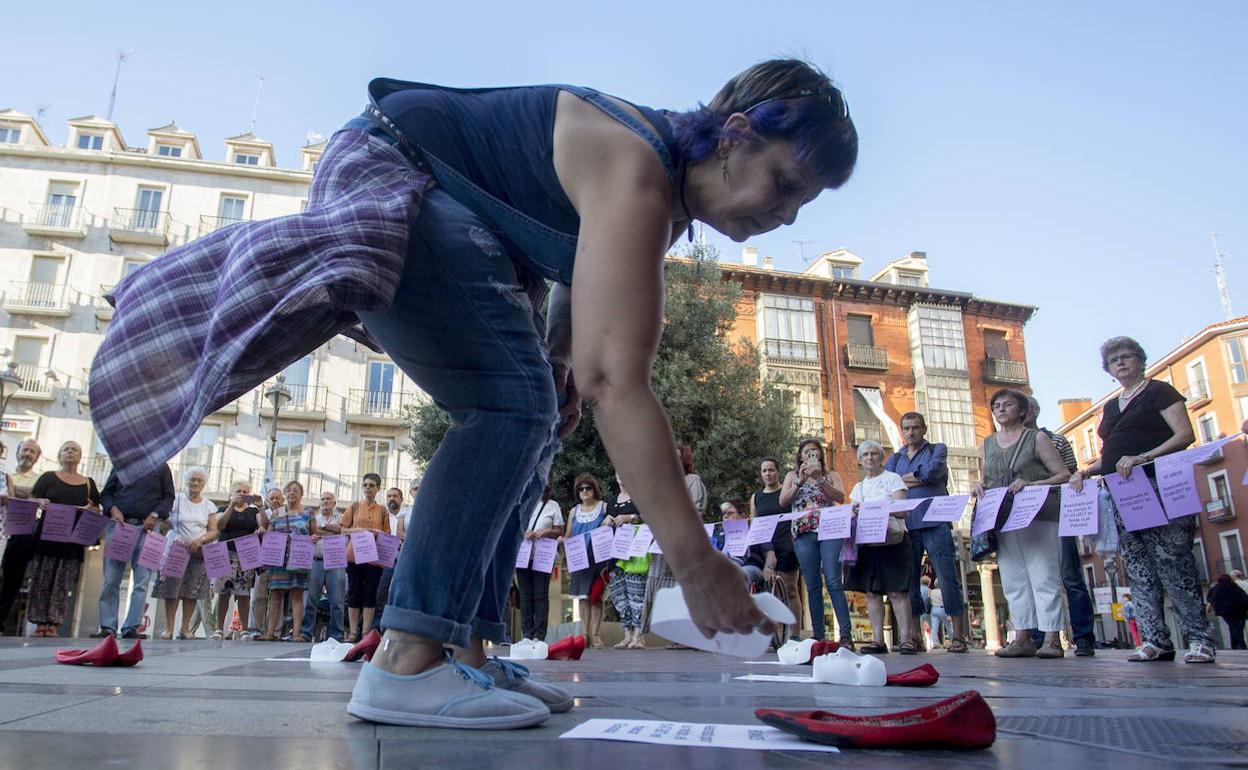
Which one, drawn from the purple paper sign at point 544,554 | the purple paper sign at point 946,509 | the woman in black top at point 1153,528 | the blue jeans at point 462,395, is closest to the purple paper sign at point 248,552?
the purple paper sign at point 544,554

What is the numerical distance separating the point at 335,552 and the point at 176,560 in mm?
1469

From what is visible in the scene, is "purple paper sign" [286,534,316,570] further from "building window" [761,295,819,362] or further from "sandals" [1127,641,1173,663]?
"building window" [761,295,819,362]

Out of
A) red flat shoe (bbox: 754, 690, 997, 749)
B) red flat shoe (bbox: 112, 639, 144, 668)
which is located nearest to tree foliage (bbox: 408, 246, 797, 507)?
red flat shoe (bbox: 112, 639, 144, 668)

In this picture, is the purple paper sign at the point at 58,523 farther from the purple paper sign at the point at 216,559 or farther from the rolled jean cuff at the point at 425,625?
the rolled jean cuff at the point at 425,625

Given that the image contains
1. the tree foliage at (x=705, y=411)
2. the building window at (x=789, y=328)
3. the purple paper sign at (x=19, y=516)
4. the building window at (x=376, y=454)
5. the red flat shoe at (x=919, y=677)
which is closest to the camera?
the red flat shoe at (x=919, y=677)

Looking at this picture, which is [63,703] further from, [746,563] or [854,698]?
[746,563]

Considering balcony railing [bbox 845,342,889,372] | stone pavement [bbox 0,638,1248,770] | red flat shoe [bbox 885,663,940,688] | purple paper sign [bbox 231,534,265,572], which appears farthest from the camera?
balcony railing [bbox 845,342,889,372]

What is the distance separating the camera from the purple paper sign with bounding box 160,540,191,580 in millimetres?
8250

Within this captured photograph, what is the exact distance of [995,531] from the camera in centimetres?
605

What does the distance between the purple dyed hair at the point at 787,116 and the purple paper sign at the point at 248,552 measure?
835cm

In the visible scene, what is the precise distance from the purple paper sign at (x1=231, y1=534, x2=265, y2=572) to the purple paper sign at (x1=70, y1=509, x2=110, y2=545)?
126 cm

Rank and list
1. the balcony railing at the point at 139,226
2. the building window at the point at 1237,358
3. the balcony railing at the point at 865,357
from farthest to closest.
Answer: the building window at the point at 1237,358 < the balcony railing at the point at 865,357 < the balcony railing at the point at 139,226

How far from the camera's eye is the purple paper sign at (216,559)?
8.52 metres

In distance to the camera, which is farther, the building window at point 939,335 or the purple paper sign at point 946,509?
the building window at point 939,335
